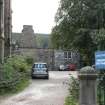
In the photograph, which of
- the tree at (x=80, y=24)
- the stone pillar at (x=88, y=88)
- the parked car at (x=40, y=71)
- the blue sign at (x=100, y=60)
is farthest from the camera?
the parked car at (x=40, y=71)

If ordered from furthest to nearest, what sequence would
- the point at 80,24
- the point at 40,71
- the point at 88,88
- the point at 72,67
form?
the point at 72,67
the point at 40,71
the point at 80,24
the point at 88,88

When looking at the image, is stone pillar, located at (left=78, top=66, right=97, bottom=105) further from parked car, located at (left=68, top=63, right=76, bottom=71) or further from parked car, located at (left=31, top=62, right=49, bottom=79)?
parked car, located at (left=68, top=63, right=76, bottom=71)

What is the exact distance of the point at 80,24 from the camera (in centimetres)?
Result: 2073

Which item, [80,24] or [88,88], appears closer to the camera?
[88,88]

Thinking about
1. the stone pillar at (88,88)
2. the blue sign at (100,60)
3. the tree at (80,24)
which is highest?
the tree at (80,24)

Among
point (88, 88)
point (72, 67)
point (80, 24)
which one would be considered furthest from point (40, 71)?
point (72, 67)

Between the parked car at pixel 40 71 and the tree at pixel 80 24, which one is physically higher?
the tree at pixel 80 24

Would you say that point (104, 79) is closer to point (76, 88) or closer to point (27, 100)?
point (76, 88)

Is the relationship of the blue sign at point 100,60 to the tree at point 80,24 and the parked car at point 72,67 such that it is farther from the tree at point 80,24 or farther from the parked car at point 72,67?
the parked car at point 72,67

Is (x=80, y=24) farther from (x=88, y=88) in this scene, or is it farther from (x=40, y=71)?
(x=40, y=71)

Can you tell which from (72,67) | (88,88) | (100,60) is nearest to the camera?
(88,88)

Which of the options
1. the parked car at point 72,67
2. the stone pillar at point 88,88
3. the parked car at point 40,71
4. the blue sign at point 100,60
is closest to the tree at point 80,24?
the blue sign at point 100,60

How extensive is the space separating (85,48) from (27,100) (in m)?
4.11

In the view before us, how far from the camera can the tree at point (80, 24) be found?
18.8 meters
